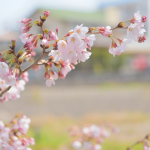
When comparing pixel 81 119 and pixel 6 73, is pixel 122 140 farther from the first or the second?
pixel 6 73

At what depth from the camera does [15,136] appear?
5.34ft

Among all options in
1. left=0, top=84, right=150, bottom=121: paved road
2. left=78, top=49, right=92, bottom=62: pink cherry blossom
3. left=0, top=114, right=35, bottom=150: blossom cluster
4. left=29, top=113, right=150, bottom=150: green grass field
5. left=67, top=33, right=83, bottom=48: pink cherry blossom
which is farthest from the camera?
left=0, top=84, right=150, bottom=121: paved road

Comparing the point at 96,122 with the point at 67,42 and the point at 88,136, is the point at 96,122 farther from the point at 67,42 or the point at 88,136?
the point at 67,42

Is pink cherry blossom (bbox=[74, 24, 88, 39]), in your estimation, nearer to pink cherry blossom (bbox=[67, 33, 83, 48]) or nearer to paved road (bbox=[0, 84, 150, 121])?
pink cherry blossom (bbox=[67, 33, 83, 48])

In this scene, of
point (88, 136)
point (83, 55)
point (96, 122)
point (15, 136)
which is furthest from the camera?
point (96, 122)

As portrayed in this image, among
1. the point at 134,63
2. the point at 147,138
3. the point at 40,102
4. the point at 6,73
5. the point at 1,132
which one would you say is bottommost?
the point at 134,63

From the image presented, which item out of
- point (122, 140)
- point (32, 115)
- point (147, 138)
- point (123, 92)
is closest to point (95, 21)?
point (123, 92)

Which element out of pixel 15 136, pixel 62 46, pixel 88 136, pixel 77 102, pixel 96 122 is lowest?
pixel 77 102

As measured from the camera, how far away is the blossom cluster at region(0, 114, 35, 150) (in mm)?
1547

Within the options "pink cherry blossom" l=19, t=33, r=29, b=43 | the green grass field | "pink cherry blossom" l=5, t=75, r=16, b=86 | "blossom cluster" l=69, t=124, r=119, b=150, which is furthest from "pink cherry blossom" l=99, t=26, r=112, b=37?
the green grass field

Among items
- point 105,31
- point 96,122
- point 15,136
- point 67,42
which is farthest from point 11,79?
point 96,122

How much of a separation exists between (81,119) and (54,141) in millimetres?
2345

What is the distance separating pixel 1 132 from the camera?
1.63 m

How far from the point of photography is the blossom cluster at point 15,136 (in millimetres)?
1547
